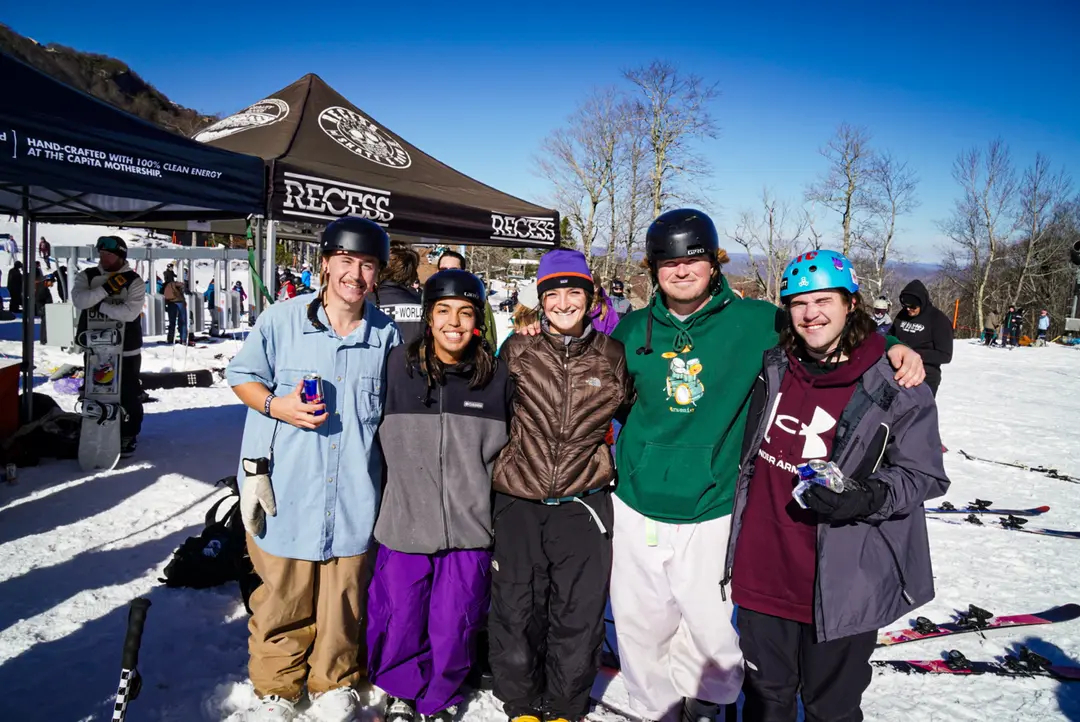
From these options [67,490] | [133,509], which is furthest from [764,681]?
[67,490]

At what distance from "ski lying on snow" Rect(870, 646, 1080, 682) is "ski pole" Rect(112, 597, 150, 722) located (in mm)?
3492

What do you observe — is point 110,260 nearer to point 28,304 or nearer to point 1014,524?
point 28,304

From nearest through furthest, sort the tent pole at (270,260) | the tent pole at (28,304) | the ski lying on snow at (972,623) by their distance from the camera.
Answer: the ski lying on snow at (972,623), the tent pole at (270,260), the tent pole at (28,304)

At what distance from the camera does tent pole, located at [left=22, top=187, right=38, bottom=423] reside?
5805mm

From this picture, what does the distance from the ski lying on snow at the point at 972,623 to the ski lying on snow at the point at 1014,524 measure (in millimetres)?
1735

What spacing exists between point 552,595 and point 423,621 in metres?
0.58

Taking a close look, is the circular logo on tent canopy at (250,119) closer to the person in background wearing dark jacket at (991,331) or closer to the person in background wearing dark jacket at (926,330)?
the person in background wearing dark jacket at (926,330)

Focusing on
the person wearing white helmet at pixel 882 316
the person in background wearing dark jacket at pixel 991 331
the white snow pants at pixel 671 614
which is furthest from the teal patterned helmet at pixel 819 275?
the person in background wearing dark jacket at pixel 991 331

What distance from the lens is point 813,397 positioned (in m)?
2.28

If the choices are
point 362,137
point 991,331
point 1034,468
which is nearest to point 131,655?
point 362,137

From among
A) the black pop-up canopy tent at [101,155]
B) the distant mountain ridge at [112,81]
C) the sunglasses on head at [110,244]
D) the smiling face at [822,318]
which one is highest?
the distant mountain ridge at [112,81]

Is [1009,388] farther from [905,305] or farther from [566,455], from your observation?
[566,455]

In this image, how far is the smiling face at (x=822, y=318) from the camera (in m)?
2.26

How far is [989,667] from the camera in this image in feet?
11.0
